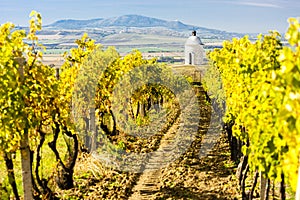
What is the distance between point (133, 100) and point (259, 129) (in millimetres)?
10551

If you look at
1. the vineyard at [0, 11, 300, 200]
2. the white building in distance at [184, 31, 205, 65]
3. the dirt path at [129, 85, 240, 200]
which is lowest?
the dirt path at [129, 85, 240, 200]

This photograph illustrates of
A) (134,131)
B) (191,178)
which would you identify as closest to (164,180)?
(191,178)

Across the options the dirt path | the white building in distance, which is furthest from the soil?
the white building in distance

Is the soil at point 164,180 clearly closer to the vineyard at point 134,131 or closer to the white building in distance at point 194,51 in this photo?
the vineyard at point 134,131

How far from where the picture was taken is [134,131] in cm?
1369

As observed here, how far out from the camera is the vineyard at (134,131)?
437 centimetres

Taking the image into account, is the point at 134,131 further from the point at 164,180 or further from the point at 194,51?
the point at 194,51

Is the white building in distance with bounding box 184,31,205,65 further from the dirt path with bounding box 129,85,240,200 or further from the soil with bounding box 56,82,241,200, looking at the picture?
the soil with bounding box 56,82,241,200

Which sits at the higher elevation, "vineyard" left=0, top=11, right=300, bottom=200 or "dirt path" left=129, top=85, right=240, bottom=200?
"vineyard" left=0, top=11, right=300, bottom=200

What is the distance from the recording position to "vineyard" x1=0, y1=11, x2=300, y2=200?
4.37 m

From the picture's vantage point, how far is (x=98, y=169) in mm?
9031

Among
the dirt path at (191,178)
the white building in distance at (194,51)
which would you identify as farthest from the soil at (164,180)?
the white building in distance at (194,51)

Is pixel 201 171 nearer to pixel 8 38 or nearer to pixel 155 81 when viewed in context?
pixel 8 38

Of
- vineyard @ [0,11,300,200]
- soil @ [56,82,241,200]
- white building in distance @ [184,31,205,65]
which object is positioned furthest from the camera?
white building in distance @ [184,31,205,65]
